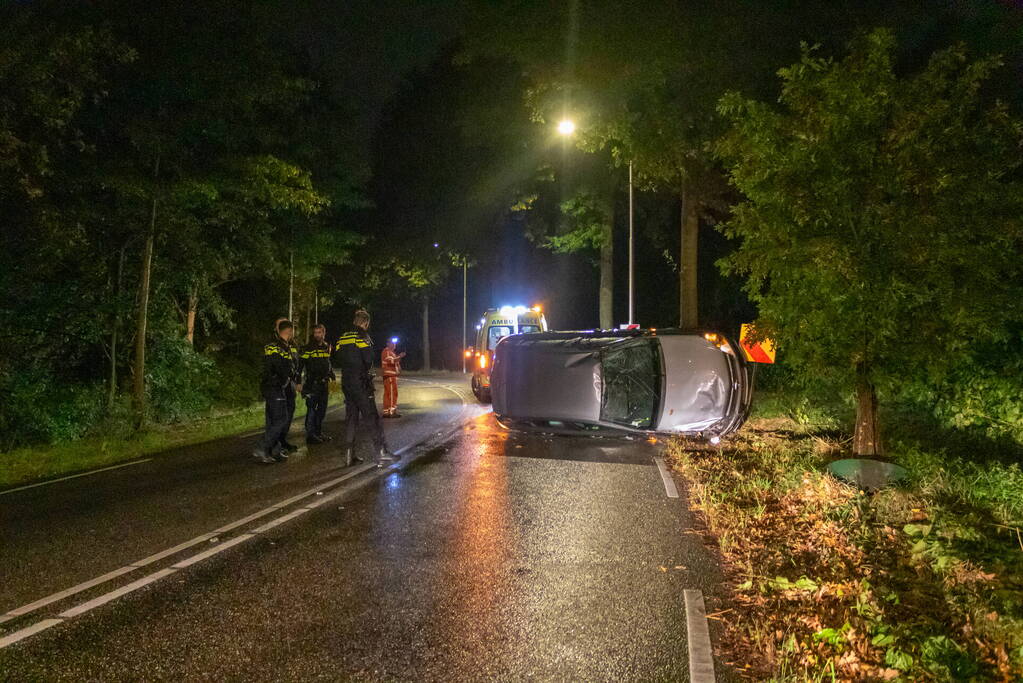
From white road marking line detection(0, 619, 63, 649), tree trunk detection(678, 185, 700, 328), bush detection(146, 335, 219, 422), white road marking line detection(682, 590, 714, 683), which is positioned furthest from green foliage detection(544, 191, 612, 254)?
white road marking line detection(0, 619, 63, 649)

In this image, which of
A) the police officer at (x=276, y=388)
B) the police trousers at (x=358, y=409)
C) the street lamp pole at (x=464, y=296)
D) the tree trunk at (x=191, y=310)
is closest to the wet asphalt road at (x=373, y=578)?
the police trousers at (x=358, y=409)

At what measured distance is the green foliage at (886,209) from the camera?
7727mm

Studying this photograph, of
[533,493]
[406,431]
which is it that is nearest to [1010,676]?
[533,493]

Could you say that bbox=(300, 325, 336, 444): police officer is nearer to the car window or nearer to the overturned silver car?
the overturned silver car

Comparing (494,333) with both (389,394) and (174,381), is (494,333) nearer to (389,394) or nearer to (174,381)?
(389,394)

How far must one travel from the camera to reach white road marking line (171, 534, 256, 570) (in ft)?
18.3

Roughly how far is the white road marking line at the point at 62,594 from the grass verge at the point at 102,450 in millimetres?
5103

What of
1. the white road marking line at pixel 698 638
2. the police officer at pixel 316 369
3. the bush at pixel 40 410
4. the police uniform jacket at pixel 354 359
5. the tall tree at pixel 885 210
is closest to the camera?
the white road marking line at pixel 698 638

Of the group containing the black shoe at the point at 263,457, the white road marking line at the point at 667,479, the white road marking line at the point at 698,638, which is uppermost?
the black shoe at the point at 263,457

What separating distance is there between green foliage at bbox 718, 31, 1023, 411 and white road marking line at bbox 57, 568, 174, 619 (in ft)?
22.4

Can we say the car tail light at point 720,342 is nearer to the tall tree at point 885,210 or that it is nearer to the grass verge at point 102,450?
the tall tree at point 885,210

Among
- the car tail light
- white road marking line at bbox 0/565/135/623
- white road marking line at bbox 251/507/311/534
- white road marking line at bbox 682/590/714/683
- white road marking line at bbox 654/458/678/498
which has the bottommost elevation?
white road marking line at bbox 682/590/714/683

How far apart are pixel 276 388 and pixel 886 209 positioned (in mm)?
7824

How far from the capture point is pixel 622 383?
Result: 11.2m
